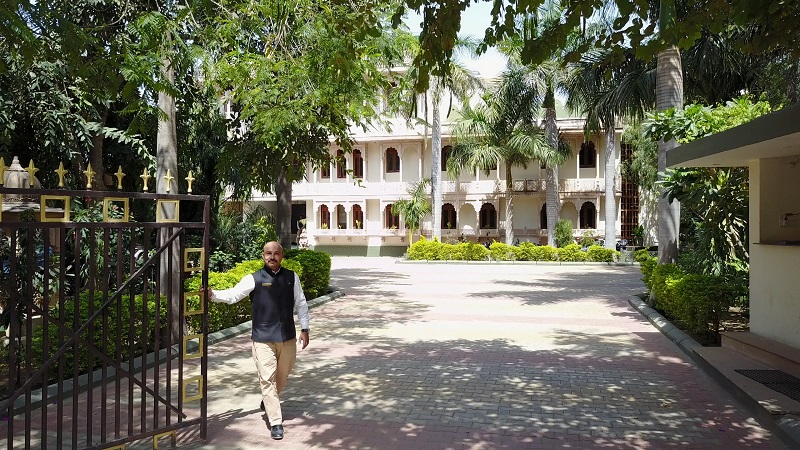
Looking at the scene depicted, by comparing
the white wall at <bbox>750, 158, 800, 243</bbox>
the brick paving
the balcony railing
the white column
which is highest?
the white column

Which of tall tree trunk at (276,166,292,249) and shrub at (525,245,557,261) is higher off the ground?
tall tree trunk at (276,166,292,249)

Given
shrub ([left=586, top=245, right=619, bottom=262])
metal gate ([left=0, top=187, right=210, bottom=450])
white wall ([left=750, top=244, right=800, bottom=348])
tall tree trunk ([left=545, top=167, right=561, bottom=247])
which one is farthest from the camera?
tall tree trunk ([left=545, top=167, right=561, bottom=247])

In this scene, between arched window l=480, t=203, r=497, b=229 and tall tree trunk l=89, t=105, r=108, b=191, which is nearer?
tall tree trunk l=89, t=105, r=108, b=191

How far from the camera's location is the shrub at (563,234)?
35.0 meters

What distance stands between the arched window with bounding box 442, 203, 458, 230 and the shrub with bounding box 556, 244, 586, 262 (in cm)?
1176

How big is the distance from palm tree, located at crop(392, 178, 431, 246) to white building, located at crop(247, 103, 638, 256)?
6.59ft

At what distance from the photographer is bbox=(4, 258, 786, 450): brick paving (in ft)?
18.4

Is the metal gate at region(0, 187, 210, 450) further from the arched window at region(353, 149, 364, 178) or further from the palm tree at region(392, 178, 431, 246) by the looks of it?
the arched window at region(353, 149, 364, 178)

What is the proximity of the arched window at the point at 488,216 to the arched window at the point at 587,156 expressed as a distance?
19.1 feet

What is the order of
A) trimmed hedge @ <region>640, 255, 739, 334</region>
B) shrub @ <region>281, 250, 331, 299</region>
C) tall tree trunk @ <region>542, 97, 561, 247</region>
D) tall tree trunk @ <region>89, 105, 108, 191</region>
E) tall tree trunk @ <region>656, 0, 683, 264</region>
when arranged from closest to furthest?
trimmed hedge @ <region>640, 255, 739, 334</region> < tall tree trunk @ <region>656, 0, 683, 264</region> < tall tree trunk @ <region>89, 105, 108, 191</region> < shrub @ <region>281, 250, 331, 299</region> < tall tree trunk @ <region>542, 97, 561, 247</region>

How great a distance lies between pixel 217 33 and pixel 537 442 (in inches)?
311

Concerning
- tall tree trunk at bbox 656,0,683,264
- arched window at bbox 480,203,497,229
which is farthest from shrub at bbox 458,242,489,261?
tall tree trunk at bbox 656,0,683,264

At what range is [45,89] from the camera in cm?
1306

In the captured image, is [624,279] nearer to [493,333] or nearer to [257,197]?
[493,333]
